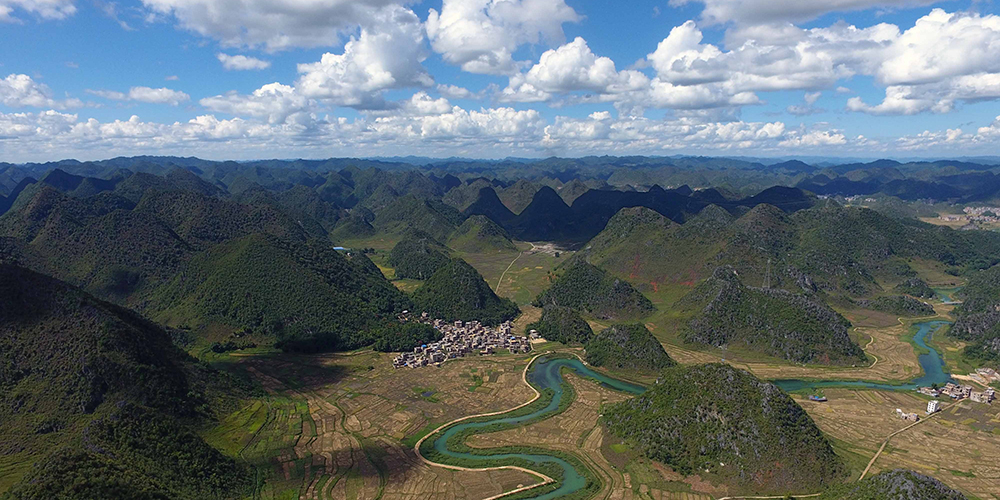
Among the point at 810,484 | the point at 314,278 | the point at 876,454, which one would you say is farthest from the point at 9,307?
the point at 876,454

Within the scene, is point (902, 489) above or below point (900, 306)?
above

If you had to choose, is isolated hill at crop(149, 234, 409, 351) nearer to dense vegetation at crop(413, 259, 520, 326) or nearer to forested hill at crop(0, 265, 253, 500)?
dense vegetation at crop(413, 259, 520, 326)

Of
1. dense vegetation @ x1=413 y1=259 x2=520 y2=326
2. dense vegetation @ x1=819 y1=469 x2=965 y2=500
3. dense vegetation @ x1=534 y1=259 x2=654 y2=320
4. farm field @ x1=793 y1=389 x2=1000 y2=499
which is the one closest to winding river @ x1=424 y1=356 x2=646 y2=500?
dense vegetation @ x1=413 y1=259 x2=520 y2=326

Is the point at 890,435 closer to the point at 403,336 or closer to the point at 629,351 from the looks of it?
the point at 629,351

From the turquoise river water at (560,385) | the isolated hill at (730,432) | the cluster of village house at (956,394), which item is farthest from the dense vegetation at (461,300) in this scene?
the cluster of village house at (956,394)

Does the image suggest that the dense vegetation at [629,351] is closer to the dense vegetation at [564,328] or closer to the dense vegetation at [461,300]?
the dense vegetation at [564,328]

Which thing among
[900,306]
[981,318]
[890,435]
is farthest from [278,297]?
[981,318]

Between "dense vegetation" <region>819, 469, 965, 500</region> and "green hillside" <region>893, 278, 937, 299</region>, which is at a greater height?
"dense vegetation" <region>819, 469, 965, 500</region>
